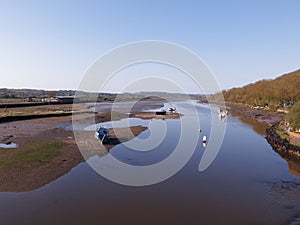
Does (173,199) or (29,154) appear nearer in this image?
(173,199)

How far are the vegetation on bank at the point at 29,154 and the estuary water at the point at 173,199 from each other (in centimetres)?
384

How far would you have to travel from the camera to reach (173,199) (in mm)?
13633

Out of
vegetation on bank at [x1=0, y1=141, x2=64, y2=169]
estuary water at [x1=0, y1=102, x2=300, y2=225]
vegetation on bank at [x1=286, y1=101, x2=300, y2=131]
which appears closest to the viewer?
estuary water at [x1=0, y1=102, x2=300, y2=225]

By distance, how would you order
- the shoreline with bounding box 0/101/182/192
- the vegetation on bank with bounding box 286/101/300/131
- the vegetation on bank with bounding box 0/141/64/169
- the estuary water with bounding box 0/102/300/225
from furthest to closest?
the vegetation on bank with bounding box 286/101/300/131, the vegetation on bank with bounding box 0/141/64/169, the shoreline with bounding box 0/101/182/192, the estuary water with bounding box 0/102/300/225

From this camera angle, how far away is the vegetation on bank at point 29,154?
738 inches

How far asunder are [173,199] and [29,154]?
45.7 ft

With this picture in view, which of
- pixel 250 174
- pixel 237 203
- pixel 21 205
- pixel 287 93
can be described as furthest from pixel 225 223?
pixel 287 93

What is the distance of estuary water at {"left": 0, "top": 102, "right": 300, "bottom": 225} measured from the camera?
1151cm

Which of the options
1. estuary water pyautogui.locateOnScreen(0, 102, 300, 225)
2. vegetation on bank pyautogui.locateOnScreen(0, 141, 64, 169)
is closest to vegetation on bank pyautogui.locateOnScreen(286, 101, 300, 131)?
estuary water pyautogui.locateOnScreen(0, 102, 300, 225)

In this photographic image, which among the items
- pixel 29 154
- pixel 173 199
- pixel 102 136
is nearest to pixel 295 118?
pixel 173 199

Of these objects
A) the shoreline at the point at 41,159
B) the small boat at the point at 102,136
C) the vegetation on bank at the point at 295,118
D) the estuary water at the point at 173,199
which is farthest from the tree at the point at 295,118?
the small boat at the point at 102,136

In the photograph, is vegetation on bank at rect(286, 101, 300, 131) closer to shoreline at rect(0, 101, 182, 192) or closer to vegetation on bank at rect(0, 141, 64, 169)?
shoreline at rect(0, 101, 182, 192)

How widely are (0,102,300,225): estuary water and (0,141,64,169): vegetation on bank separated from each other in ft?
12.6

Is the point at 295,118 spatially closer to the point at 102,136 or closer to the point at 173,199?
the point at 173,199
